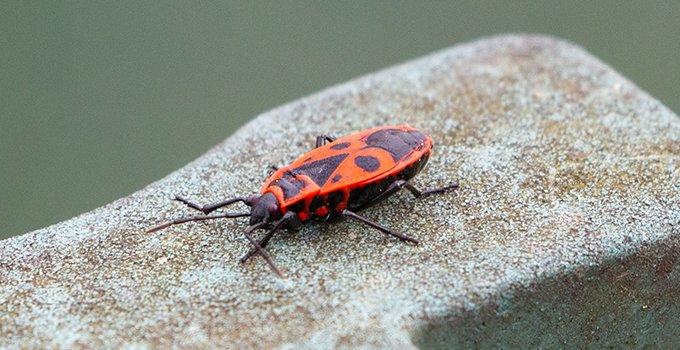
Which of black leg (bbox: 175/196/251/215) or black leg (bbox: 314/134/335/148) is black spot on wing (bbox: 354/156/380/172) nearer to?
black leg (bbox: 314/134/335/148)

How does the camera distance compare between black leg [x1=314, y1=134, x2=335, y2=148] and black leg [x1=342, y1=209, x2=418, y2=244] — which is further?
black leg [x1=314, y1=134, x2=335, y2=148]

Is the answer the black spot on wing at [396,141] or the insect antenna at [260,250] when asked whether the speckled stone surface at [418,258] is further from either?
the black spot on wing at [396,141]

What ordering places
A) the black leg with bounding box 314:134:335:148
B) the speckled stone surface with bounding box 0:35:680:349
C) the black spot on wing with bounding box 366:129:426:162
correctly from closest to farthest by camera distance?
the speckled stone surface with bounding box 0:35:680:349, the black spot on wing with bounding box 366:129:426:162, the black leg with bounding box 314:134:335:148

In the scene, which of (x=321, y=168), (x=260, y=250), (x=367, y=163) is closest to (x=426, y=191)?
(x=367, y=163)

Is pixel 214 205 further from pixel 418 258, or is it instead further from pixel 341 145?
pixel 418 258

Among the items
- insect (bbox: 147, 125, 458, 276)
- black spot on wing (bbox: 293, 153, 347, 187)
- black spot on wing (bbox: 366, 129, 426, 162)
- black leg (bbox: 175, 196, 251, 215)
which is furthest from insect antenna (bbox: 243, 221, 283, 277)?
black spot on wing (bbox: 366, 129, 426, 162)

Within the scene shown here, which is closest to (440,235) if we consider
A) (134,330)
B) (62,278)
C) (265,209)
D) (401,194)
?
(401,194)
